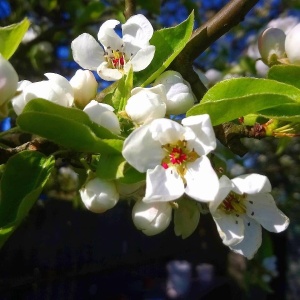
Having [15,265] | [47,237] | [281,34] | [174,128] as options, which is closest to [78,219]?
[47,237]

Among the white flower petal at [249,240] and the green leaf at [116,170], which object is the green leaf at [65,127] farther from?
the white flower petal at [249,240]

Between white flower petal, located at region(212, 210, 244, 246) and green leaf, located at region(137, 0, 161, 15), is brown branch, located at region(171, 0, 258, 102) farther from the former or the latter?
green leaf, located at region(137, 0, 161, 15)

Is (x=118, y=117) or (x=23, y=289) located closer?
(x=118, y=117)

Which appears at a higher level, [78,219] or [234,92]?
[234,92]

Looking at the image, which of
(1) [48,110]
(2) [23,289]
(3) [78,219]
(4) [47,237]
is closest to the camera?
(1) [48,110]

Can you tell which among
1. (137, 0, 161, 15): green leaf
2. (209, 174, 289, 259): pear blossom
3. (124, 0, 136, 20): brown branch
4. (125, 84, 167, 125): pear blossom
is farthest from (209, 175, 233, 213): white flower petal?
(137, 0, 161, 15): green leaf

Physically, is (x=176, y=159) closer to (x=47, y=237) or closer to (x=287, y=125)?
(x=287, y=125)
